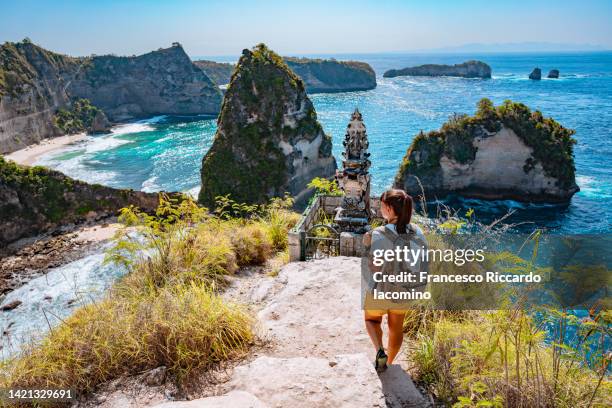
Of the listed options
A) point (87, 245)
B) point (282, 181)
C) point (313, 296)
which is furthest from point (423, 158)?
point (313, 296)

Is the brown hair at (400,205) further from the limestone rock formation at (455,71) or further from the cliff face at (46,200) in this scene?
the limestone rock formation at (455,71)

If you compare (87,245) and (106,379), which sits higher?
(106,379)

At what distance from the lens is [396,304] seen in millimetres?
4375

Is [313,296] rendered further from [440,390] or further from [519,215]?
[519,215]

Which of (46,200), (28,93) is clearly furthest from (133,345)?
(28,93)

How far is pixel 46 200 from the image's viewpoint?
3953cm

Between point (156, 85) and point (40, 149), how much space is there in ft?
167

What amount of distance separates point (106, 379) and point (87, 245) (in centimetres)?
3517

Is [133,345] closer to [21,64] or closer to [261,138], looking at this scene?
[261,138]

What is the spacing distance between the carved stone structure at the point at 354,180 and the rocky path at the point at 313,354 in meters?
1.99

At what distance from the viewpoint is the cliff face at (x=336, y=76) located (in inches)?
6073

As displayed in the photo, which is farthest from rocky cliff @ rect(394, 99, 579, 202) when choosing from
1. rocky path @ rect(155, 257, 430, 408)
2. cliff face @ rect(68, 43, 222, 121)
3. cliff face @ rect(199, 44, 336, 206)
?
cliff face @ rect(68, 43, 222, 121)

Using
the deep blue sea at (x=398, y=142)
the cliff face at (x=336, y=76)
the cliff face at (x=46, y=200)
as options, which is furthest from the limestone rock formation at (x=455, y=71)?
the cliff face at (x=46, y=200)

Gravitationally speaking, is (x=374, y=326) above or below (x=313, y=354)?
above
